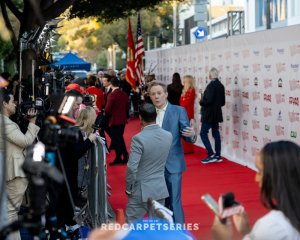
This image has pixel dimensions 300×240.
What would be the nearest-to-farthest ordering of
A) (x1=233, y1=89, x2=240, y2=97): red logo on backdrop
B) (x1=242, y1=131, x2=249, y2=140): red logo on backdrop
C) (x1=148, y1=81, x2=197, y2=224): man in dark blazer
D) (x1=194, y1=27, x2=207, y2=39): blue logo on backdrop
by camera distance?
(x1=148, y1=81, x2=197, y2=224): man in dark blazer
(x1=242, y1=131, x2=249, y2=140): red logo on backdrop
(x1=233, y1=89, x2=240, y2=97): red logo on backdrop
(x1=194, y1=27, x2=207, y2=39): blue logo on backdrop

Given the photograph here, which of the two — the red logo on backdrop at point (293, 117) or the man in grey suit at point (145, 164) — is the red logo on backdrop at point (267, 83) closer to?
the red logo on backdrop at point (293, 117)

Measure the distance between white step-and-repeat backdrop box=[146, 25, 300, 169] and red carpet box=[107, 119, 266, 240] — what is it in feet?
1.91

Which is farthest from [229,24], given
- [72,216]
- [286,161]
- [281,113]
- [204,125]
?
[286,161]

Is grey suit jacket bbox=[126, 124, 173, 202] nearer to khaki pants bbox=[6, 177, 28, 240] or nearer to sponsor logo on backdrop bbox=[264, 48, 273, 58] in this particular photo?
khaki pants bbox=[6, 177, 28, 240]

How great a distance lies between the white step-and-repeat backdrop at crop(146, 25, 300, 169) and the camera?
12.1 meters

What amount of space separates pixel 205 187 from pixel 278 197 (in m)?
9.03

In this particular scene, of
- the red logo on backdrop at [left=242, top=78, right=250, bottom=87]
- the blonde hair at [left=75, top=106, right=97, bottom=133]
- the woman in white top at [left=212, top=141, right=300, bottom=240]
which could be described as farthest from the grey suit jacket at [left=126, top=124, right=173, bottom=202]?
the red logo on backdrop at [left=242, top=78, right=250, bottom=87]

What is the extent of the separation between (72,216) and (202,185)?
4833 millimetres

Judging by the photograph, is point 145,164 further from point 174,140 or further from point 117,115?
point 117,115

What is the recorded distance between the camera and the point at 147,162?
729 centimetres

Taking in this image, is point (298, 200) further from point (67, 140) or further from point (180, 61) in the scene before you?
point (180, 61)

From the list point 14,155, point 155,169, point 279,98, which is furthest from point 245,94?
point 14,155

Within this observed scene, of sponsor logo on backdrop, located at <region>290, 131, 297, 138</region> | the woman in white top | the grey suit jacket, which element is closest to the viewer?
the woman in white top

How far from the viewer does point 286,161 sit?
3.66m
